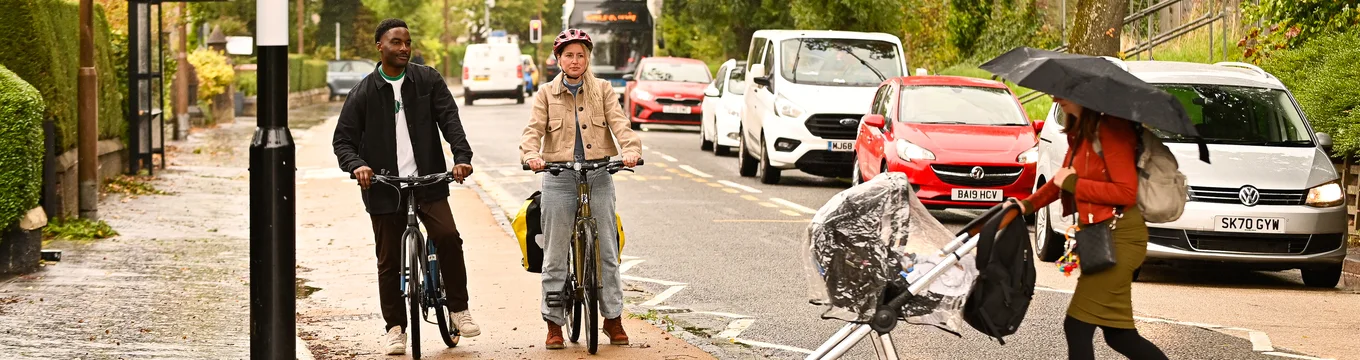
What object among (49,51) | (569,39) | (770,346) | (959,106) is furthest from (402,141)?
(959,106)

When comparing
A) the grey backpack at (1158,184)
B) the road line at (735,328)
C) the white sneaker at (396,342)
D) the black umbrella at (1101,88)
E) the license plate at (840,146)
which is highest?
the black umbrella at (1101,88)

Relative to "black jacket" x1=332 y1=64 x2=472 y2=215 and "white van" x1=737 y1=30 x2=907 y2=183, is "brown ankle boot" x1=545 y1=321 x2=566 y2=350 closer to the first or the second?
"black jacket" x1=332 y1=64 x2=472 y2=215

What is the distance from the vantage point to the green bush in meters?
12.9

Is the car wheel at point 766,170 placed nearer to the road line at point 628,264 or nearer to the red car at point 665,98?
the road line at point 628,264

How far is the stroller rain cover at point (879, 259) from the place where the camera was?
18.4 feet

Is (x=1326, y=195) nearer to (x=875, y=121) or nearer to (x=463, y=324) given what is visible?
(x=875, y=121)

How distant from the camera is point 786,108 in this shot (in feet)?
63.1

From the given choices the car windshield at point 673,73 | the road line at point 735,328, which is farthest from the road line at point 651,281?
the car windshield at point 673,73

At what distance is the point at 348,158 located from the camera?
25.2 feet

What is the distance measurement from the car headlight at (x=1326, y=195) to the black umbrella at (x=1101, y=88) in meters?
5.79

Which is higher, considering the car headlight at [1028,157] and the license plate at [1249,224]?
the car headlight at [1028,157]

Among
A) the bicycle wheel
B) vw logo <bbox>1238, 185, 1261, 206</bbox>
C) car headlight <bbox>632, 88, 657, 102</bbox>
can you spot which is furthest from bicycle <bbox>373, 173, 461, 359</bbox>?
car headlight <bbox>632, 88, 657, 102</bbox>

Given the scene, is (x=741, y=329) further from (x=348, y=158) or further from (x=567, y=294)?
(x=348, y=158)

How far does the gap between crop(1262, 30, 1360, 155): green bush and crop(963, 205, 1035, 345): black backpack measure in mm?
7893
